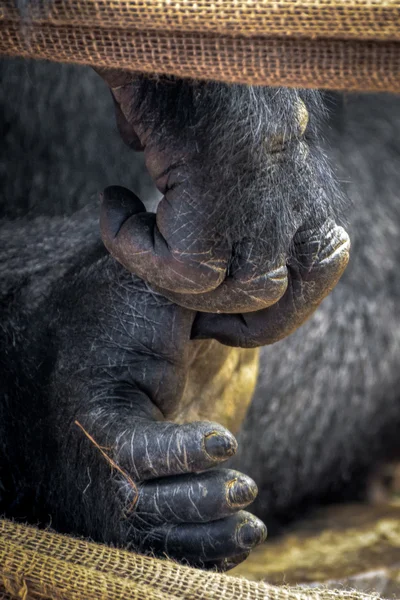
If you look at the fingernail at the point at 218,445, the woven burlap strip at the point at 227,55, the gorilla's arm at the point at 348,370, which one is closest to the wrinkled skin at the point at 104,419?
the fingernail at the point at 218,445

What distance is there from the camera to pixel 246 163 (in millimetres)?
836

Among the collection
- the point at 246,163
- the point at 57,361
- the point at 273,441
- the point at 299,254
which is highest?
the point at 246,163

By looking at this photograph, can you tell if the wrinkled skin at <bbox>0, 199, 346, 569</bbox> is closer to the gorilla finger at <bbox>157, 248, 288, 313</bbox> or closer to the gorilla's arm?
the gorilla finger at <bbox>157, 248, 288, 313</bbox>

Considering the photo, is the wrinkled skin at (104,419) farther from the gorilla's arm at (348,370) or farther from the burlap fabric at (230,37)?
the gorilla's arm at (348,370)

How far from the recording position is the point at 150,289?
1014 millimetres

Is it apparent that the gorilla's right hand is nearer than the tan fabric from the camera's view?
No

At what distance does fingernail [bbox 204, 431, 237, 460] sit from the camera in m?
0.82

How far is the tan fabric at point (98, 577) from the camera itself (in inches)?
27.5

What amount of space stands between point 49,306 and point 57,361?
0.07 metres

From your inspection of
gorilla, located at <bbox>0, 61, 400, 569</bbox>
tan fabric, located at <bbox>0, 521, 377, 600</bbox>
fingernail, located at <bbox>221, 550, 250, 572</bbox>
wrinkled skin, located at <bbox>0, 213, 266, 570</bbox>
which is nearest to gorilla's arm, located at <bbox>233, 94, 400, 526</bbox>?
gorilla, located at <bbox>0, 61, 400, 569</bbox>

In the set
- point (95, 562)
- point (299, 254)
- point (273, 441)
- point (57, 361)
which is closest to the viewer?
→ point (95, 562)

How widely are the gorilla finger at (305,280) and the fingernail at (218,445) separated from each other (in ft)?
0.49

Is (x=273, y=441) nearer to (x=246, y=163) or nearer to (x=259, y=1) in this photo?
(x=246, y=163)

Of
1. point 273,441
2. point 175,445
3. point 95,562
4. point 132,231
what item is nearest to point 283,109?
point 132,231
